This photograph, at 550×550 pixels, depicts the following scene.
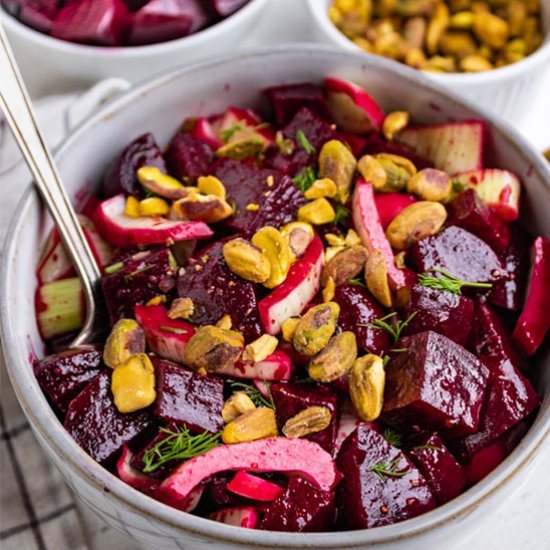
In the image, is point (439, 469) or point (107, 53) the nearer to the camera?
point (439, 469)

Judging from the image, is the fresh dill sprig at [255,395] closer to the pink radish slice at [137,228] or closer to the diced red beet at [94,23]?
the pink radish slice at [137,228]

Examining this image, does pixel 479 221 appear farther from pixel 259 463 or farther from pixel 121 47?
→ pixel 121 47

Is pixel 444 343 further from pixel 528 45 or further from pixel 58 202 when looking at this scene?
pixel 528 45

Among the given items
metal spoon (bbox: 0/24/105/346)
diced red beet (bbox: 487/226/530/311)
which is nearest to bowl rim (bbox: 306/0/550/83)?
diced red beet (bbox: 487/226/530/311)

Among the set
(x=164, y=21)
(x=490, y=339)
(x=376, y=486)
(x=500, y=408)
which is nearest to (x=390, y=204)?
(x=490, y=339)

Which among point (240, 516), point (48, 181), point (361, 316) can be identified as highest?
point (48, 181)

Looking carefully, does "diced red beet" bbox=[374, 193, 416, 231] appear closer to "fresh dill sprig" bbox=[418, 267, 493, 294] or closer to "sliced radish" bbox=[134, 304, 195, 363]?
"fresh dill sprig" bbox=[418, 267, 493, 294]
